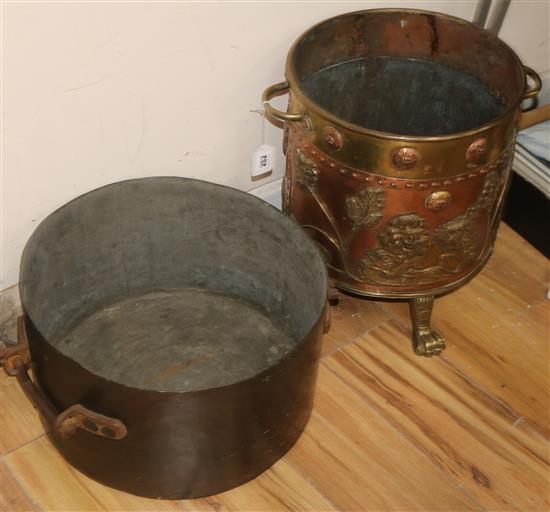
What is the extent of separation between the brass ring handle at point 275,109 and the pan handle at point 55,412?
53 cm

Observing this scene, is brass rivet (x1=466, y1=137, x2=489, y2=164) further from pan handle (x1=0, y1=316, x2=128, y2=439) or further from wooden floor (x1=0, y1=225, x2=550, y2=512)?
pan handle (x1=0, y1=316, x2=128, y2=439)

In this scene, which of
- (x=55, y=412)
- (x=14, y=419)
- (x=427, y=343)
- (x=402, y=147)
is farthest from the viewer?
(x=427, y=343)

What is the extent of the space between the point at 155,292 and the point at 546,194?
0.84 m

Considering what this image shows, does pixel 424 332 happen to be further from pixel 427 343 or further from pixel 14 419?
pixel 14 419

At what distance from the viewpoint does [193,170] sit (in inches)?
61.9

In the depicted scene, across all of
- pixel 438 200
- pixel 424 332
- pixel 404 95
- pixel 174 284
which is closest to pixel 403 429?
pixel 424 332

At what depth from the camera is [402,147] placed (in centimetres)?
131

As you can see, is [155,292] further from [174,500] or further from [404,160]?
[404,160]

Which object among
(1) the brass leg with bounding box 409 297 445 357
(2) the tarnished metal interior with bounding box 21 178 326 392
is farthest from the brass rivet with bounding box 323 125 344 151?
(1) the brass leg with bounding box 409 297 445 357

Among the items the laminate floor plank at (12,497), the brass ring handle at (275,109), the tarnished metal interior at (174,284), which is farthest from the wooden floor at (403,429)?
the brass ring handle at (275,109)

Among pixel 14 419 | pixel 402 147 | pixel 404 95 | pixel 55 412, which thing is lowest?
pixel 14 419

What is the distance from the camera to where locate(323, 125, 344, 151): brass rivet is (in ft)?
4.42

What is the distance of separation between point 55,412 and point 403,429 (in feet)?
1.99

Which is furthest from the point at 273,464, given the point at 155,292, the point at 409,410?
the point at 155,292
